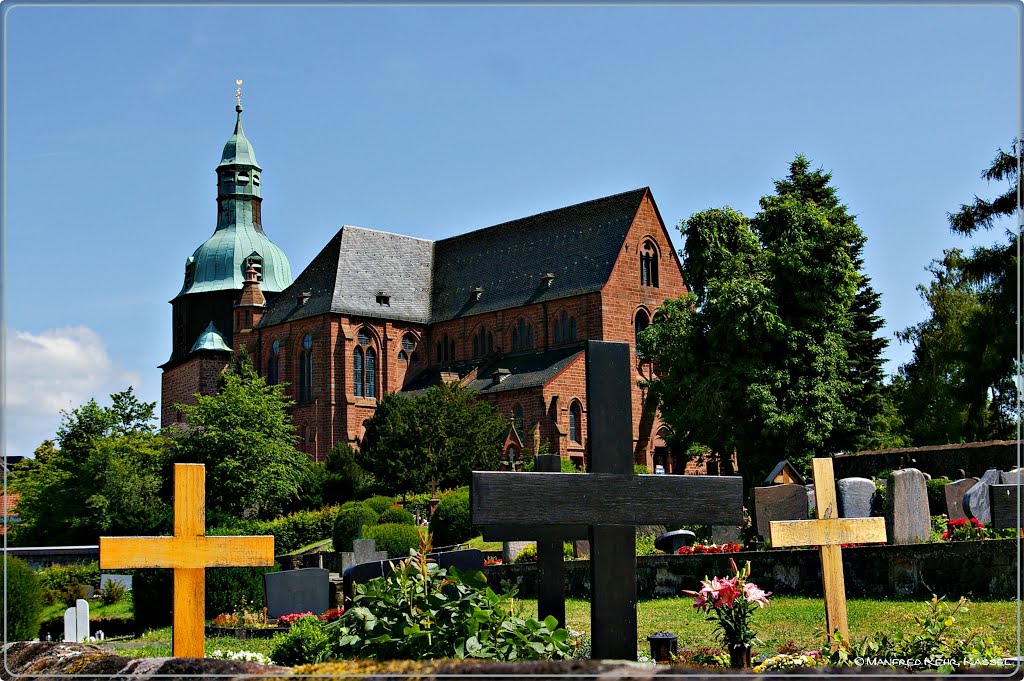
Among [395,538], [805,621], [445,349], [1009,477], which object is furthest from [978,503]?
[445,349]

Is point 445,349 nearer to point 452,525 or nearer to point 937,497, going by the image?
point 452,525

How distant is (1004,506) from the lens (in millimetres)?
16500

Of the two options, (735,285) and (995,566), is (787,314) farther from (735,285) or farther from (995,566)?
(995,566)

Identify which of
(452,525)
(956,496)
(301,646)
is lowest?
(452,525)

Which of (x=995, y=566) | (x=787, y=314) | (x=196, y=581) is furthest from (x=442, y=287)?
(x=196, y=581)

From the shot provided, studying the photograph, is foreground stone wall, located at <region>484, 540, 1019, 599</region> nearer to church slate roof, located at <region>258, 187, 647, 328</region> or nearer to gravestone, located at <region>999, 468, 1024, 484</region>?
gravestone, located at <region>999, 468, 1024, 484</region>

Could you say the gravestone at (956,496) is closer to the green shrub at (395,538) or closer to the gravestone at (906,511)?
the gravestone at (906,511)

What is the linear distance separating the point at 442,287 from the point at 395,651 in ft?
214

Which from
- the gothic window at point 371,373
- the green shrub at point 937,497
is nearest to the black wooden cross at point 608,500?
the green shrub at point 937,497

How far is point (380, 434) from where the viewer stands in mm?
57125

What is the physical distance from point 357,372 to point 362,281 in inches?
223

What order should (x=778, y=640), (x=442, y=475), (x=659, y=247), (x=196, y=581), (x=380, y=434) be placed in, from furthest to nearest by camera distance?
(x=659, y=247), (x=380, y=434), (x=442, y=475), (x=778, y=640), (x=196, y=581)

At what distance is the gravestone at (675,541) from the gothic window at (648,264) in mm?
42552

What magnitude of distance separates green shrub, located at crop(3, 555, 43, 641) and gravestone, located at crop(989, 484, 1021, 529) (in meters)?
14.6
